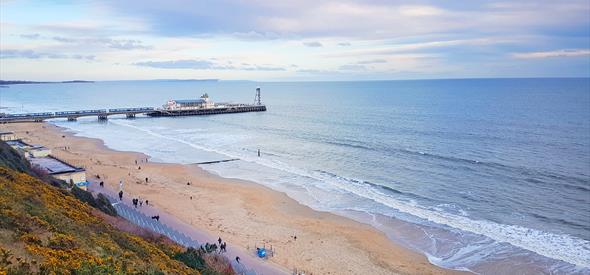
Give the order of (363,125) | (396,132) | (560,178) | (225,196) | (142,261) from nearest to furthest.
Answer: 1. (142,261)
2. (225,196)
3. (560,178)
4. (396,132)
5. (363,125)

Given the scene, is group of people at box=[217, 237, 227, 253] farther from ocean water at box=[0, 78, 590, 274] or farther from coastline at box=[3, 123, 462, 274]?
ocean water at box=[0, 78, 590, 274]

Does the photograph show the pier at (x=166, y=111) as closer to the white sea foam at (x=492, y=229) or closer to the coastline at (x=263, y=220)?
the coastline at (x=263, y=220)

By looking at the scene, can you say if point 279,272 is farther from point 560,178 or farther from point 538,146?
point 538,146

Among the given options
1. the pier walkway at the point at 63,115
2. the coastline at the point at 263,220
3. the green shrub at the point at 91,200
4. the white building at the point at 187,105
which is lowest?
the coastline at the point at 263,220

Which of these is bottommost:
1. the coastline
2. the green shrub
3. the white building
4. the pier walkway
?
the coastline

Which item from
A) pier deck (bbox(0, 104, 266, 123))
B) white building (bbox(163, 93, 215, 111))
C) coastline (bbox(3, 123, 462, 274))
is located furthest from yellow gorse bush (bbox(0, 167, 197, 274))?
white building (bbox(163, 93, 215, 111))

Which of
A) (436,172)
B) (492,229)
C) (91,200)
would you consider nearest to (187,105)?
(436,172)

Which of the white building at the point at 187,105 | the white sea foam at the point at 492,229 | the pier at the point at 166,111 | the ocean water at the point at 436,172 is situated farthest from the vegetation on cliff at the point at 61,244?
the white building at the point at 187,105

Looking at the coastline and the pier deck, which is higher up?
the pier deck

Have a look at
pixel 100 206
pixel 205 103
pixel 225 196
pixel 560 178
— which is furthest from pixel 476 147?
pixel 205 103
